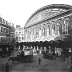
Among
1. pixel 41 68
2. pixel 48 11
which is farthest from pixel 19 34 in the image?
pixel 41 68

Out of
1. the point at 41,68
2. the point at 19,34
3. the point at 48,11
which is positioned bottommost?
the point at 41,68

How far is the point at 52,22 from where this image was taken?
102 feet

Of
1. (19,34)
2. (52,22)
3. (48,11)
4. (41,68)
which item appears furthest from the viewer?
(19,34)

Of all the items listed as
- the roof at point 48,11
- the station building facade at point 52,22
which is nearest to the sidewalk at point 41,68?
the station building facade at point 52,22

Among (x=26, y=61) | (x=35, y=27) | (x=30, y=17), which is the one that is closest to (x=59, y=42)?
(x=26, y=61)

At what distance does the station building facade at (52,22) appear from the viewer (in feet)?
86.4

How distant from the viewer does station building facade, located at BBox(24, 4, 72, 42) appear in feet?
86.4

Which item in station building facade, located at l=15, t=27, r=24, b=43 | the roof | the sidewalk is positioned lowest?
the sidewalk

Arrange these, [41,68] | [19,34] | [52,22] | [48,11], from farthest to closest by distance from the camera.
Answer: [19,34], [48,11], [52,22], [41,68]

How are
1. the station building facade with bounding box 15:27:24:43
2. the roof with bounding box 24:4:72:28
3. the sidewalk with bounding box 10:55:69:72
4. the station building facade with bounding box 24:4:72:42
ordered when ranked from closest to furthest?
the sidewalk with bounding box 10:55:69:72 → the station building facade with bounding box 24:4:72:42 → the roof with bounding box 24:4:72:28 → the station building facade with bounding box 15:27:24:43

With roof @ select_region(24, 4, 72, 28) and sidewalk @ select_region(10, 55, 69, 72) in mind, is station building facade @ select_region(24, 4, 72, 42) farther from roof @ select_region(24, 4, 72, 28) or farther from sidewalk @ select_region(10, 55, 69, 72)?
sidewalk @ select_region(10, 55, 69, 72)

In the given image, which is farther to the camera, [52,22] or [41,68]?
[52,22]

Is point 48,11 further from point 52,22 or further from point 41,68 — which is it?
point 41,68

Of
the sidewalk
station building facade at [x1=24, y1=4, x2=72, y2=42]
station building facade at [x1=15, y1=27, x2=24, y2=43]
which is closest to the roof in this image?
station building facade at [x1=24, y1=4, x2=72, y2=42]
